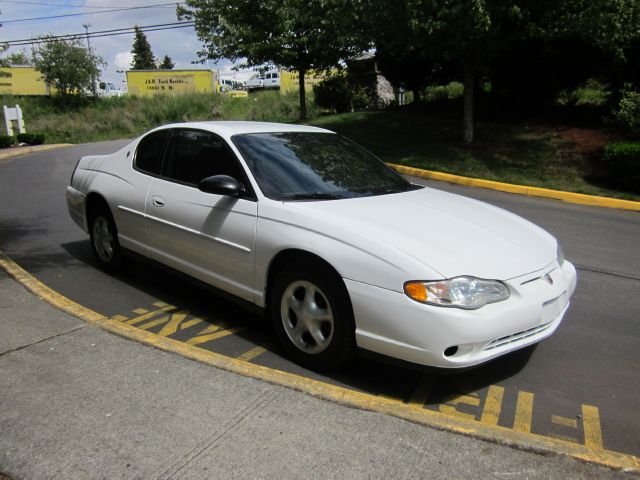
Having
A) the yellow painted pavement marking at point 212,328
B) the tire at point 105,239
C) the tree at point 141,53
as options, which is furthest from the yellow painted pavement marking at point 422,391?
the tree at point 141,53

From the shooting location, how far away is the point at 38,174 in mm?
14102

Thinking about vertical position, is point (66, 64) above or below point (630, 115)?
above

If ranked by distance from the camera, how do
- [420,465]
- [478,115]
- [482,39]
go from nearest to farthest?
[420,465] → [482,39] → [478,115]

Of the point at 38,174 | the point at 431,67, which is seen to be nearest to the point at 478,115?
the point at 431,67

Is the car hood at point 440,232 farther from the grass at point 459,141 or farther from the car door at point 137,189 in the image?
the grass at point 459,141

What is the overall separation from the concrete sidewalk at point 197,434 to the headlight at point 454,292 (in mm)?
671

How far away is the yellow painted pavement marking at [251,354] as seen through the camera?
3949 millimetres

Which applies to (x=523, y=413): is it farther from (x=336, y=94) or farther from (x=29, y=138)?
(x=29, y=138)

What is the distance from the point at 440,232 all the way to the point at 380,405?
1119 millimetres

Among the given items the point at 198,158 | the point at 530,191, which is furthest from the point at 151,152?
the point at 530,191

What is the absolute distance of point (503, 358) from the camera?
3967mm

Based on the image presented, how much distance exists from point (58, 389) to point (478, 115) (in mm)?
17120

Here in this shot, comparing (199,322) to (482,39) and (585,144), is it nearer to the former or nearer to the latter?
(482,39)

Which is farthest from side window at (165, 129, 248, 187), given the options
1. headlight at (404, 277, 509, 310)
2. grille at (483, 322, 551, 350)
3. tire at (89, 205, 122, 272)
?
grille at (483, 322, 551, 350)
